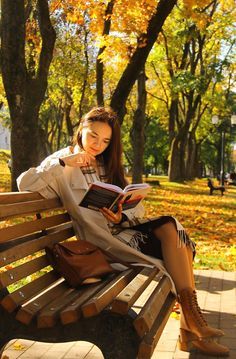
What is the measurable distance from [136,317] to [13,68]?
7705mm

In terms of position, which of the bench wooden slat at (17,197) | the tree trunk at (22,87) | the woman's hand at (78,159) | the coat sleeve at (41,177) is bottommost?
the bench wooden slat at (17,197)

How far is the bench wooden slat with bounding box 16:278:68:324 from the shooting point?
117 inches

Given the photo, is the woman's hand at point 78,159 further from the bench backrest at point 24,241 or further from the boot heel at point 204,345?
the boot heel at point 204,345

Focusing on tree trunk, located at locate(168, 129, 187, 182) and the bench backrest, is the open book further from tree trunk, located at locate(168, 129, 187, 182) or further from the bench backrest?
tree trunk, located at locate(168, 129, 187, 182)

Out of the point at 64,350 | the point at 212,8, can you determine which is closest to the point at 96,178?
the point at 64,350

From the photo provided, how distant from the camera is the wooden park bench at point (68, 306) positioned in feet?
9.49

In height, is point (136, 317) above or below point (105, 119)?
below

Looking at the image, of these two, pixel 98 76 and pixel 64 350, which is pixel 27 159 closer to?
pixel 98 76

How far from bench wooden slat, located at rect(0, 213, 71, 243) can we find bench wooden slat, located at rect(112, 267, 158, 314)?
695 mm

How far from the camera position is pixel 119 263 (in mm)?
4039

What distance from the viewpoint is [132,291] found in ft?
10.5

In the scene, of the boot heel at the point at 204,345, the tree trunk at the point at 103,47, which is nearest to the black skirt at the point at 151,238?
the boot heel at the point at 204,345

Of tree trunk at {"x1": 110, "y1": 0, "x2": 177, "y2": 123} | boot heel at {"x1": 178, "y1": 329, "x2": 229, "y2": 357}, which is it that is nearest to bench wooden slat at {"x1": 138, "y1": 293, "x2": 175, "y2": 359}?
boot heel at {"x1": 178, "y1": 329, "x2": 229, "y2": 357}

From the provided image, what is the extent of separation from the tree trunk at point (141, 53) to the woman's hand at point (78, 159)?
733 cm
